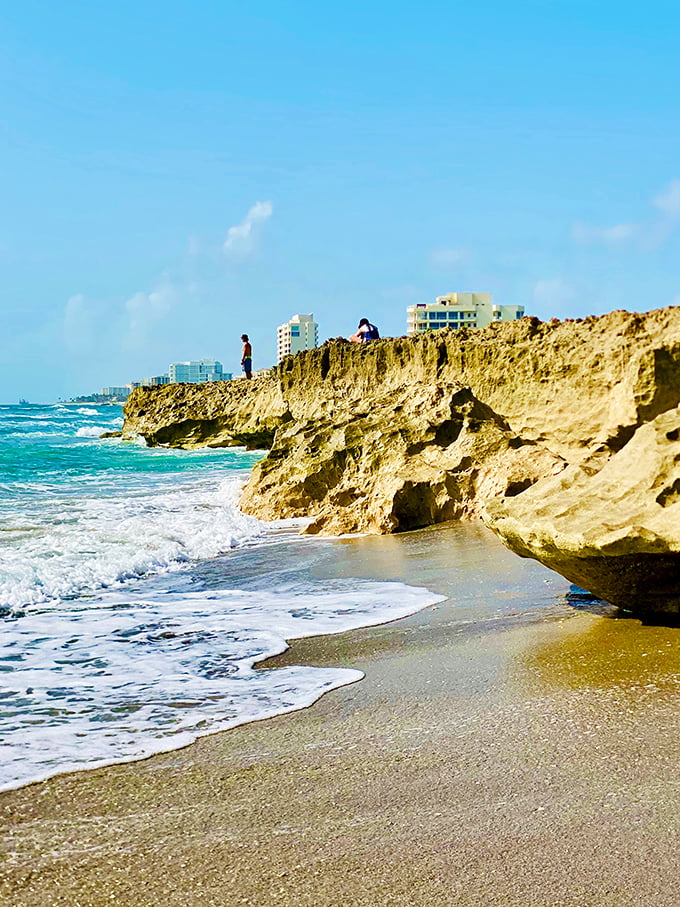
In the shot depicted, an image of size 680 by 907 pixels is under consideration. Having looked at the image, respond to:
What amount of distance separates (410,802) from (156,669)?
228 cm

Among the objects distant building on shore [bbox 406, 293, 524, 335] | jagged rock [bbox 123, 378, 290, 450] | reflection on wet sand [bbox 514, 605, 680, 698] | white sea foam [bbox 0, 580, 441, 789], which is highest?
distant building on shore [bbox 406, 293, 524, 335]

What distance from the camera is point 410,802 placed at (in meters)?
2.87

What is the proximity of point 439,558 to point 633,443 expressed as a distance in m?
2.90

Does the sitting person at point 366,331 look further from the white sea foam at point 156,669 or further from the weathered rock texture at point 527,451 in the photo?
the white sea foam at point 156,669

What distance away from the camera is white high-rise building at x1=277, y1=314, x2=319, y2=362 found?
13425 cm

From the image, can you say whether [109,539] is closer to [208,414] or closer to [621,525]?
[621,525]

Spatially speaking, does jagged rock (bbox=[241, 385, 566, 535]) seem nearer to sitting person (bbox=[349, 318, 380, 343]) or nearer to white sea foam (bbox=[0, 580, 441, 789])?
white sea foam (bbox=[0, 580, 441, 789])

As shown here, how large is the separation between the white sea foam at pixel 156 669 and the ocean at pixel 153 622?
0.01m

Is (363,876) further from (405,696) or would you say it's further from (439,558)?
(439,558)

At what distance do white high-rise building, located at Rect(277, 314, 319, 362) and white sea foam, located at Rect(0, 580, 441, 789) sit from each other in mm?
127040

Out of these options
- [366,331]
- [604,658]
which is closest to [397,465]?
[604,658]

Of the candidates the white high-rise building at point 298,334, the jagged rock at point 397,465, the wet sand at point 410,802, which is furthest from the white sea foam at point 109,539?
the white high-rise building at point 298,334

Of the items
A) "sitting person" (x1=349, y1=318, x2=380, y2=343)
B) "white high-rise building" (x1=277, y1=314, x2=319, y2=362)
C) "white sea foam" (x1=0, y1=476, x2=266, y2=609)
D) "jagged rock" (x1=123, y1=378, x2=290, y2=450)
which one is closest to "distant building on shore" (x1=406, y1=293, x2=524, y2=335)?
"white high-rise building" (x1=277, y1=314, x2=319, y2=362)

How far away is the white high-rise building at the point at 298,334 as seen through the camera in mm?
134250
